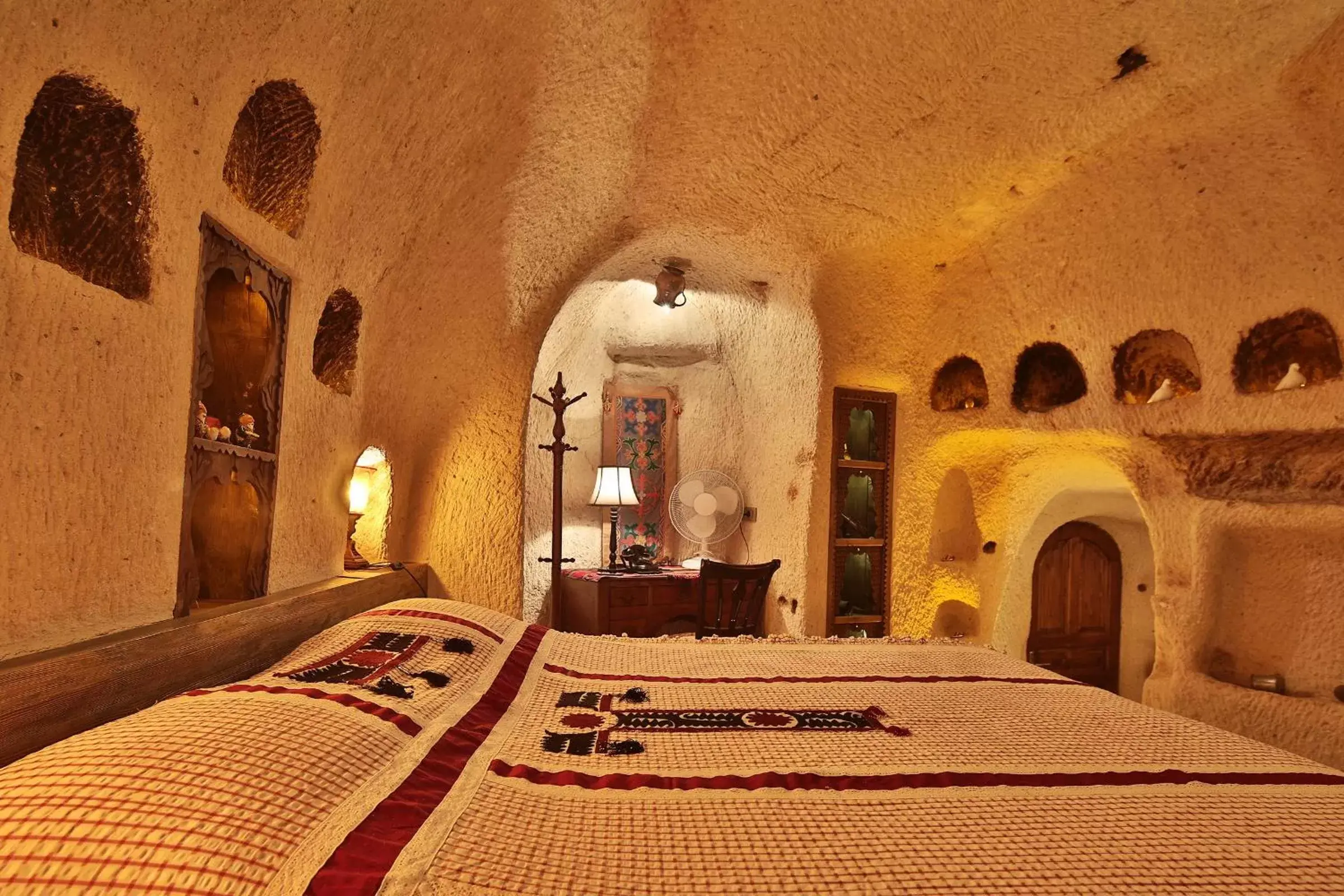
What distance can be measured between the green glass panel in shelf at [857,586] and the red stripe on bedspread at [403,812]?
10.7ft

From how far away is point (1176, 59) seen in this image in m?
2.66

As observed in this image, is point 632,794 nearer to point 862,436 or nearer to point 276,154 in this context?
point 276,154

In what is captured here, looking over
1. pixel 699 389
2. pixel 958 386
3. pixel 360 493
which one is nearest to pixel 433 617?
pixel 360 493

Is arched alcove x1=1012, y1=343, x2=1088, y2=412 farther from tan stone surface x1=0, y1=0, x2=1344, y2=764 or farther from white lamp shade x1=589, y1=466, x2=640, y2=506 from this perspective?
white lamp shade x1=589, y1=466, x2=640, y2=506

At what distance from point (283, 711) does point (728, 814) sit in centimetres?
66

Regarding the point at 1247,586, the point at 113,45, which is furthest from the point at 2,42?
the point at 1247,586

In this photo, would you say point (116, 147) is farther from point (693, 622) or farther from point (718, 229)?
point (693, 622)

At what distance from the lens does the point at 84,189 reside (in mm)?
1278

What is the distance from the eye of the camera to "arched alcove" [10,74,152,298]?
1.18 meters

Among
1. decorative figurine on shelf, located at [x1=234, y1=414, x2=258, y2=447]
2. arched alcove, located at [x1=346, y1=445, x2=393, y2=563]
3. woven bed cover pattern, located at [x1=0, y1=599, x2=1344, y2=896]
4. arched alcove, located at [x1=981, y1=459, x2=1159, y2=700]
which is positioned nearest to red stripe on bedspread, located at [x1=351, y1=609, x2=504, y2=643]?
woven bed cover pattern, located at [x1=0, y1=599, x2=1344, y2=896]

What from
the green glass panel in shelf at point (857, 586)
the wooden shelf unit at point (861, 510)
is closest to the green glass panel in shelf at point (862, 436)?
the wooden shelf unit at point (861, 510)

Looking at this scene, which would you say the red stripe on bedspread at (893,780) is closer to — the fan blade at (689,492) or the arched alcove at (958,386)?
the arched alcove at (958,386)

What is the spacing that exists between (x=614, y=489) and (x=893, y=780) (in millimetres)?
3666

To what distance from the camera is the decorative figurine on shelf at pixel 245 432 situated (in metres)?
Result: 1.78
